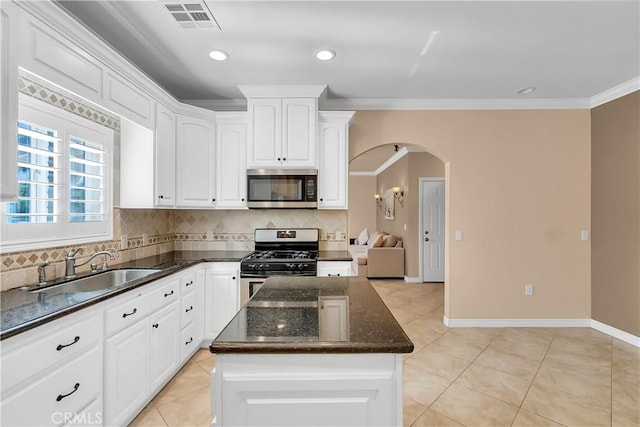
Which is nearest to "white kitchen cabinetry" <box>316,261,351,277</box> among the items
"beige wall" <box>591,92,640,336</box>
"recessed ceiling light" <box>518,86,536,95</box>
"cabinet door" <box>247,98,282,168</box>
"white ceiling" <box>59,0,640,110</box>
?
"cabinet door" <box>247,98,282,168</box>

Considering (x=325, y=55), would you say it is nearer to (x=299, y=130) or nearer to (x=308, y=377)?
(x=299, y=130)

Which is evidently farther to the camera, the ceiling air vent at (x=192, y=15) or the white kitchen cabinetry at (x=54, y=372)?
the ceiling air vent at (x=192, y=15)

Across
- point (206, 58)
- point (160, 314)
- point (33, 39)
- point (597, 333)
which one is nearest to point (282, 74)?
point (206, 58)

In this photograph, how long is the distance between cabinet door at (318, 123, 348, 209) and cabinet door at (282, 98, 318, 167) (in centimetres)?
16

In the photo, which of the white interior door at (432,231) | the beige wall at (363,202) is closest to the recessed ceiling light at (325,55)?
the white interior door at (432,231)

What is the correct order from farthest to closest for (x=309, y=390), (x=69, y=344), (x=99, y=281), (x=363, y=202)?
(x=363, y=202) < (x=99, y=281) < (x=69, y=344) < (x=309, y=390)

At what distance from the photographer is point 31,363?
1.25 m

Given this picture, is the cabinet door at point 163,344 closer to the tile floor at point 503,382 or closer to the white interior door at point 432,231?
the tile floor at point 503,382

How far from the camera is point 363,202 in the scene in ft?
32.2

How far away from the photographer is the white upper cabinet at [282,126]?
309cm

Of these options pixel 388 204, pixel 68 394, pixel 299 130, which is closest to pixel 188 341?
pixel 68 394

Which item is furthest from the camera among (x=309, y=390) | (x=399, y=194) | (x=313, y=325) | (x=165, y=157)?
(x=399, y=194)

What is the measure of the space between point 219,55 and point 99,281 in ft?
6.48

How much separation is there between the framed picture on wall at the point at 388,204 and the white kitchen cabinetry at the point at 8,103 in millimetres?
6782
